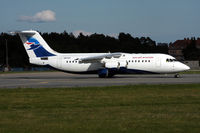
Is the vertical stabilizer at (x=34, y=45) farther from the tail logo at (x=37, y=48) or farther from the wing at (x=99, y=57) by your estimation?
the wing at (x=99, y=57)

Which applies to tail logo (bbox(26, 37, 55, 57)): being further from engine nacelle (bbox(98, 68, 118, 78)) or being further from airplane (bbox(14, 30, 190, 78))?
engine nacelle (bbox(98, 68, 118, 78))

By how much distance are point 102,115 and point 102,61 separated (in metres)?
31.9

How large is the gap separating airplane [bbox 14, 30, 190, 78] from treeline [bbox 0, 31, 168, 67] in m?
65.5

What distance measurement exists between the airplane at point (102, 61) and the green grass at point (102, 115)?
23631 millimetres

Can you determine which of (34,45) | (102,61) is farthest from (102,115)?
(34,45)

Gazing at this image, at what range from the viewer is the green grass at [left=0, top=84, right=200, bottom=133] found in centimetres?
1150

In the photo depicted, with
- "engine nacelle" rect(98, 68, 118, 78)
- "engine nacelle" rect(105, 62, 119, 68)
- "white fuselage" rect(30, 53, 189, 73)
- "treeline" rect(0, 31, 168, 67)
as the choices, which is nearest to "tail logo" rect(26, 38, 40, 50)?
"white fuselage" rect(30, 53, 189, 73)

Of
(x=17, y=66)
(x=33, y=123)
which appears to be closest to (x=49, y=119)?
(x=33, y=123)

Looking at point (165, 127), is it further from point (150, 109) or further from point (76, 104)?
point (76, 104)

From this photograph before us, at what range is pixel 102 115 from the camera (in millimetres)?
14164

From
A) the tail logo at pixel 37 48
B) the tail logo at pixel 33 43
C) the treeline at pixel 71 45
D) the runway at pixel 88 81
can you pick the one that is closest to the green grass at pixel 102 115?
the runway at pixel 88 81

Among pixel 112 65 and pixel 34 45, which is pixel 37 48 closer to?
pixel 34 45

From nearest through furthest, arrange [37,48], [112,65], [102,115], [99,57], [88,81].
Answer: [102,115], [88,81], [112,65], [99,57], [37,48]

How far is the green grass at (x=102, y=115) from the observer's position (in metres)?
11.5
